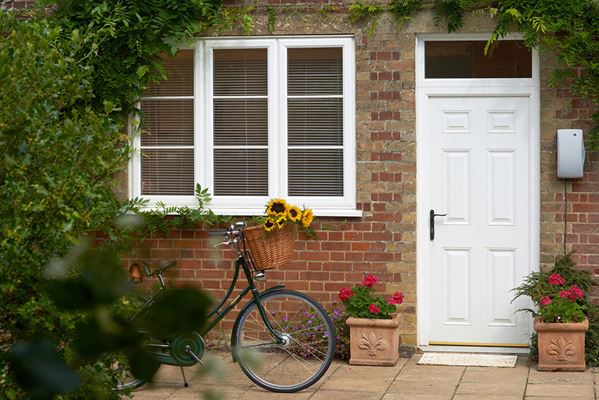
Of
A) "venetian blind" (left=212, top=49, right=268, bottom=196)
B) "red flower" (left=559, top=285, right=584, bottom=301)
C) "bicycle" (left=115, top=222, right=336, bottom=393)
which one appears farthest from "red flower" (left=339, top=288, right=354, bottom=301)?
"red flower" (left=559, top=285, right=584, bottom=301)

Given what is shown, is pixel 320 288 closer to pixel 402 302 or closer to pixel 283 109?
pixel 402 302

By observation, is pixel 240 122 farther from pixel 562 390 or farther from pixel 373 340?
pixel 562 390

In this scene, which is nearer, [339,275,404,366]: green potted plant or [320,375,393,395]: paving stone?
[320,375,393,395]: paving stone

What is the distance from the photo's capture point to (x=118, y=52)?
816cm

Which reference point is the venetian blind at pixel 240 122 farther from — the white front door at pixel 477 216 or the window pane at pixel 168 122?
the white front door at pixel 477 216

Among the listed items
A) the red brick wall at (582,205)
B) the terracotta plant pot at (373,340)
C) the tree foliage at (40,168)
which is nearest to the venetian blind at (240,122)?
the terracotta plant pot at (373,340)

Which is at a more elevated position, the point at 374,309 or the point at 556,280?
the point at 556,280

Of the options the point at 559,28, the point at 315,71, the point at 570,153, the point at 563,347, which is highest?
the point at 559,28

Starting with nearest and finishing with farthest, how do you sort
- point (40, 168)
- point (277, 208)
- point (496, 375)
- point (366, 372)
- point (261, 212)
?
point (40, 168) < point (277, 208) < point (496, 375) < point (366, 372) < point (261, 212)

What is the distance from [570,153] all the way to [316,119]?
6.49 feet

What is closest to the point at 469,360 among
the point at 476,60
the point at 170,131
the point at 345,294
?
the point at 345,294

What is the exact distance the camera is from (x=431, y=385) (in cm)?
677

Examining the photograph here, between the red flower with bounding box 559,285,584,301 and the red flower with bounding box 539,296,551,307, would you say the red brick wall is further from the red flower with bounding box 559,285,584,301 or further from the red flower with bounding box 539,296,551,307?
the red flower with bounding box 539,296,551,307

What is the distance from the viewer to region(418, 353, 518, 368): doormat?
749 centimetres
